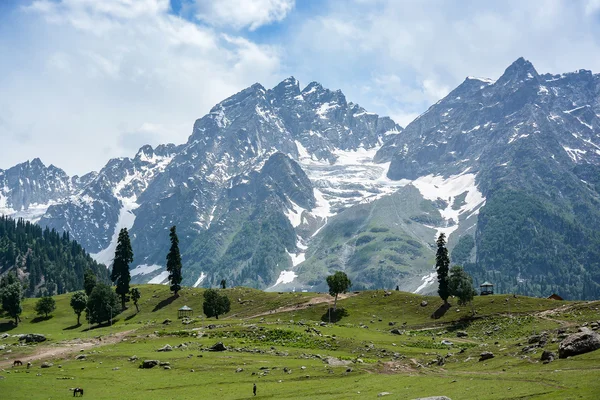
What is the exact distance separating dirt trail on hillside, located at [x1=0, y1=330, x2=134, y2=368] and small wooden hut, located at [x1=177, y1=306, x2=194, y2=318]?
40.9 meters

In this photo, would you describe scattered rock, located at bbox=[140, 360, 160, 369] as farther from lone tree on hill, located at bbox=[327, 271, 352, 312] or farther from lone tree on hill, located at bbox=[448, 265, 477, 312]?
lone tree on hill, located at bbox=[448, 265, 477, 312]

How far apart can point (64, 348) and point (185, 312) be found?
6417cm

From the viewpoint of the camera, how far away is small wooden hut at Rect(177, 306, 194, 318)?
144 m

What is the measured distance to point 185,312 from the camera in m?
149

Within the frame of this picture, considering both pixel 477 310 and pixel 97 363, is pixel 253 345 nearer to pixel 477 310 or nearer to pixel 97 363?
pixel 97 363

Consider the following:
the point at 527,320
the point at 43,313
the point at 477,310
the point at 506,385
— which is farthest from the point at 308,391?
the point at 43,313

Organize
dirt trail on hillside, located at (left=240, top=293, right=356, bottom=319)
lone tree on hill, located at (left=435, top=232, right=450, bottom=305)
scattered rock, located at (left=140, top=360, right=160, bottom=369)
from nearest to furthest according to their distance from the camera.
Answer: scattered rock, located at (left=140, top=360, right=160, bottom=369), lone tree on hill, located at (left=435, top=232, right=450, bottom=305), dirt trail on hillside, located at (left=240, top=293, right=356, bottom=319)

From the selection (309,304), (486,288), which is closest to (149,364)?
(309,304)

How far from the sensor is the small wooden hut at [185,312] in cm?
14362

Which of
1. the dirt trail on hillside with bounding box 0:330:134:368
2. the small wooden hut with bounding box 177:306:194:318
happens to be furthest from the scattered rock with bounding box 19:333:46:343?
the small wooden hut with bounding box 177:306:194:318

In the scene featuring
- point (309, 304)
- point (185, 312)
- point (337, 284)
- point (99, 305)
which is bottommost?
point (185, 312)

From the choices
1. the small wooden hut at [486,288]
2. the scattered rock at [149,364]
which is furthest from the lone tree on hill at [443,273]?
the scattered rock at [149,364]

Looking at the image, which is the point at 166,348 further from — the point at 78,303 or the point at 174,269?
the point at 174,269

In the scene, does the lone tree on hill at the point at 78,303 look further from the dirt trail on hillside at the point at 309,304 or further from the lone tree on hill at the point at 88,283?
the dirt trail on hillside at the point at 309,304
